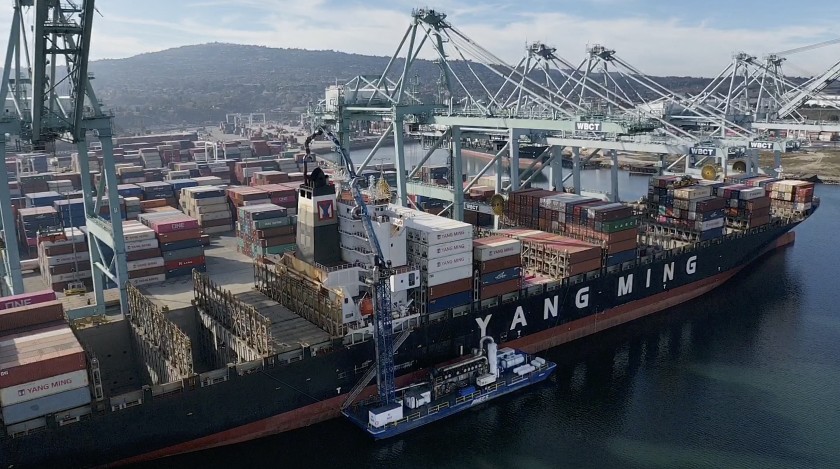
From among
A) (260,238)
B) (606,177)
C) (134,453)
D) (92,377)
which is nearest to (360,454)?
(134,453)

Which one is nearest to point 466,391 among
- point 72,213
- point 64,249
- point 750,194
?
point 64,249

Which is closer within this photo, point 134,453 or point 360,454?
point 134,453

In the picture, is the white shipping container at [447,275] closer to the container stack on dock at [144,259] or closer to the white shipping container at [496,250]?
the white shipping container at [496,250]

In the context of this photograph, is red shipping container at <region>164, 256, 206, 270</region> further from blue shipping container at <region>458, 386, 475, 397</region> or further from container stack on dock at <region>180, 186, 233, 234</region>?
blue shipping container at <region>458, 386, 475, 397</region>

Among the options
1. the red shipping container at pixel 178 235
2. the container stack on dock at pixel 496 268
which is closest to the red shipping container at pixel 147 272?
the red shipping container at pixel 178 235

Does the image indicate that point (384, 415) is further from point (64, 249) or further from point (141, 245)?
point (64, 249)

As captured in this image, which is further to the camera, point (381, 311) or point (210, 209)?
point (210, 209)

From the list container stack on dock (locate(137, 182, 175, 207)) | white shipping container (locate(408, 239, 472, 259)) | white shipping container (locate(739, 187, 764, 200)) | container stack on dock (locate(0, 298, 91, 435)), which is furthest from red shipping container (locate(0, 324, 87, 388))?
white shipping container (locate(739, 187, 764, 200))

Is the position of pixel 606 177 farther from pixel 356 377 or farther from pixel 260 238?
pixel 356 377
